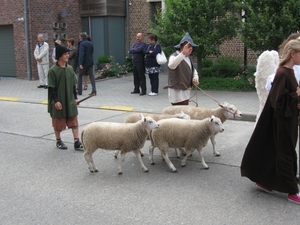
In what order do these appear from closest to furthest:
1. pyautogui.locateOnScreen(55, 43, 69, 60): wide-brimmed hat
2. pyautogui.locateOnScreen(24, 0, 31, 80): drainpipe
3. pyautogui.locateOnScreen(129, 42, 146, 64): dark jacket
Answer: pyautogui.locateOnScreen(55, 43, 69, 60): wide-brimmed hat < pyautogui.locateOnScreen(129, 42, 146, 64): dark jacket < pyautogui.locateOnScreen(24, 0, 31, 80): drainpipe

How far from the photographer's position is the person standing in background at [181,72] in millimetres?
6949

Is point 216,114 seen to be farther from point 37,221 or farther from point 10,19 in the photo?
point 10,19

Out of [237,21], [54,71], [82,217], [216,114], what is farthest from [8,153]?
[237,21]

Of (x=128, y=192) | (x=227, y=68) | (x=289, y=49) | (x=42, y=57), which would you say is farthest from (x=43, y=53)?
(x=289, y=49)

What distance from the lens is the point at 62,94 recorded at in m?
7.31

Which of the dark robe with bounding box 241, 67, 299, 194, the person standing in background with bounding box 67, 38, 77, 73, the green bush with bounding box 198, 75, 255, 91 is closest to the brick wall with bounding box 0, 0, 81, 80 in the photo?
the person standing in background with bounding box 67, 38, 77, 73

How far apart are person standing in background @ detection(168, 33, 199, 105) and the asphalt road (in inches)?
40.3

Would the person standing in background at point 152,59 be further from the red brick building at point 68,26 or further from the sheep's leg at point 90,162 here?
the sheep's leg at point 90,162

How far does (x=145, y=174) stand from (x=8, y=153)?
2.77m

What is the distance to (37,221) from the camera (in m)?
4.63

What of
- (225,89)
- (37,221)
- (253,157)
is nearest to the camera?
(37,221)

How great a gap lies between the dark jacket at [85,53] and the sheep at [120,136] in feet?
25.9

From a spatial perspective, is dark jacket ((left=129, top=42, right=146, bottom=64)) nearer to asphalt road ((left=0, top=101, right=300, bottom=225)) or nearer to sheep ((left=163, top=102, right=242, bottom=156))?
asphalt road ((left=0, top=101, right=300, bottom=225))

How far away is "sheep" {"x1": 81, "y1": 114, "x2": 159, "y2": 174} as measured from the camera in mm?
6016
